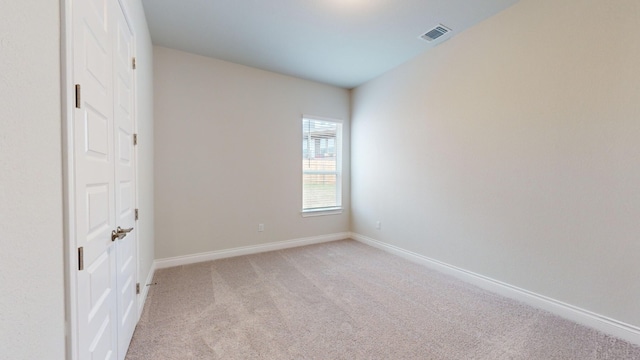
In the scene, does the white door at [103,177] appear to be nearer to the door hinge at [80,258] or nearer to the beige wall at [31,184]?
the door hinge at [80,258]

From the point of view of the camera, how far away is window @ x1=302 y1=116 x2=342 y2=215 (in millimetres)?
4403

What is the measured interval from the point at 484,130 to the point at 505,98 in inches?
14.0

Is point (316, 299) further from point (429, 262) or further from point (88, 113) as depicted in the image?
point (88, 113)

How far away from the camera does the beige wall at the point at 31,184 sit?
0.59 meters

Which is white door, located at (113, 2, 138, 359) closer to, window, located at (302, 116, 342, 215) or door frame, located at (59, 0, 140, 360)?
door frame, located at (59, 0, 140, 360)

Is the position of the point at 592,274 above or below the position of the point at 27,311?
below

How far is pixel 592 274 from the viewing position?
2074mm

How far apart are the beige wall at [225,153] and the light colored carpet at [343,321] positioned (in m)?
0.69

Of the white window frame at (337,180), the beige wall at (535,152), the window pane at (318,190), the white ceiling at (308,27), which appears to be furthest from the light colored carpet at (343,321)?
the white ceiling at (308,27)

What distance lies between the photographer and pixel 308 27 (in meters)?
2.80

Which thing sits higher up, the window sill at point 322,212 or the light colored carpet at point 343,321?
the window sill at point 322,212

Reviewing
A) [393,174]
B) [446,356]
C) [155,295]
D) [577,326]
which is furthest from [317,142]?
[577,326]

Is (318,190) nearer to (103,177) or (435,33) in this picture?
(435,33)

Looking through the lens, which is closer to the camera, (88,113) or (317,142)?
(88,113)
